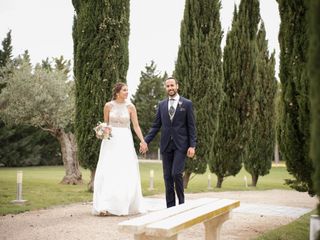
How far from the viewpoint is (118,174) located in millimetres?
7789

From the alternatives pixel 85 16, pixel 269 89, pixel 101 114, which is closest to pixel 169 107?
pixel 101 114

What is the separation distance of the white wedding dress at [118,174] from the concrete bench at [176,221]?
2902mm

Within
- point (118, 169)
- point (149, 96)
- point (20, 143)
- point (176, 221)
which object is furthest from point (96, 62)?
point (149, 96)

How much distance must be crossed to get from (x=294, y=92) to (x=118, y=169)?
369 centimetres

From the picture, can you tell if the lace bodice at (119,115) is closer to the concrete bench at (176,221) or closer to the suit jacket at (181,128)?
the suit jacket at (181,128)

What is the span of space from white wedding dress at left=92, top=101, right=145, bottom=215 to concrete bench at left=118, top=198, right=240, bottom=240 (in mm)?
2902

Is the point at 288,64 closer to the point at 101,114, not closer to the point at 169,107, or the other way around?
the point at 169,107

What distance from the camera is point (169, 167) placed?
6941 millimetres

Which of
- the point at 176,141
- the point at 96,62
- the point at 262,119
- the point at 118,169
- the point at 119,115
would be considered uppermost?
the point at 96,62

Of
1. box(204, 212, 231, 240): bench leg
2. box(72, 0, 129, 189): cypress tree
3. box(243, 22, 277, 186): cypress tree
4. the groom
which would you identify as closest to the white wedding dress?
the groom

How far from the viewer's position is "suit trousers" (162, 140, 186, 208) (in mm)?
6754

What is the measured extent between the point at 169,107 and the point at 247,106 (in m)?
11.0

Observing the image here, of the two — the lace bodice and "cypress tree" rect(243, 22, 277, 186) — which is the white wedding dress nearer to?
the lace bodice

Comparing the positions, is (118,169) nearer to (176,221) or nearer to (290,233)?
(290,233)
